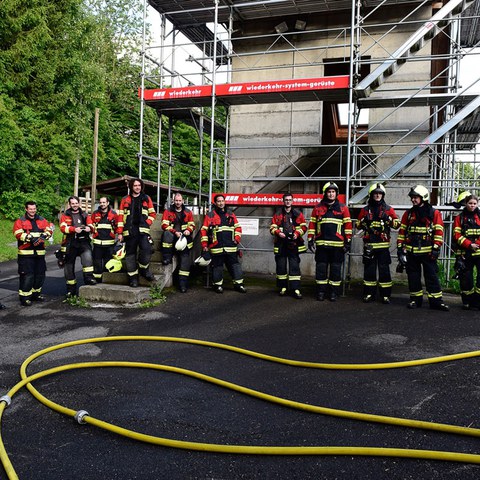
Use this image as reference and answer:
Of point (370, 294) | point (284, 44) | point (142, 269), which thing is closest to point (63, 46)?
point (284, 44)

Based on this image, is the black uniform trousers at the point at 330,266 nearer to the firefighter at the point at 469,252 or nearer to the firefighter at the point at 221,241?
the firefighter at the point at 221,241

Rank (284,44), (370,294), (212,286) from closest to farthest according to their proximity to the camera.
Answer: (370,294), (212,286), (284,44)

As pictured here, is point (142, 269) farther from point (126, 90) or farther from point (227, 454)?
point (126, 90)

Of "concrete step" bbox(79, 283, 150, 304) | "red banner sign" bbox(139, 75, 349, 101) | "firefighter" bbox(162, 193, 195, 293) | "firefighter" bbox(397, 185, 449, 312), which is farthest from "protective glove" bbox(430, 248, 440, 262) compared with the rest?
"concrete step" bbox(79, 283, 150, 304)

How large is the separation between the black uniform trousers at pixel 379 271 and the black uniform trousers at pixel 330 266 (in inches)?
17.8

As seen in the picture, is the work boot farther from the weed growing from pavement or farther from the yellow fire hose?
the yellow fire hose

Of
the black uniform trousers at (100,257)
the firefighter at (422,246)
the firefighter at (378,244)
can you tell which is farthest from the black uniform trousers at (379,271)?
the black uniform trousers at (100,257)

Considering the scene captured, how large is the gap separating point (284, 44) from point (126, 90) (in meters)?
23.5

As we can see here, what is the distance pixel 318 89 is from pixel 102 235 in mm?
5230

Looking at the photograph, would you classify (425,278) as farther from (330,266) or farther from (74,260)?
(74,260)

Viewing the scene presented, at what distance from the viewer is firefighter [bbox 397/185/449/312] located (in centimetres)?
717

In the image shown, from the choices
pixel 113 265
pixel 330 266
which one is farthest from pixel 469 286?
pixel 113 265

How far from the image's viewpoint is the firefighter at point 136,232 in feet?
26.7

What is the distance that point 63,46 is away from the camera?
24.0 meters
